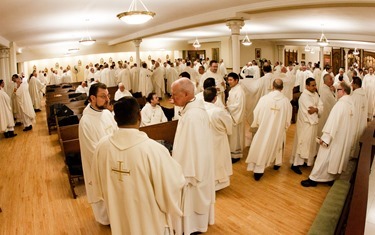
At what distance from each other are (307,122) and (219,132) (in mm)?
1948

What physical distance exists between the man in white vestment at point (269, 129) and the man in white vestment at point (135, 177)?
134 inches

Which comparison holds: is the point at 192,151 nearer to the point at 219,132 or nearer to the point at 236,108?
the point at 219,132

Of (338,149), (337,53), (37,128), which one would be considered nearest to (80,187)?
(338,149)

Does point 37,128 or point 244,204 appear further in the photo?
point 37,128

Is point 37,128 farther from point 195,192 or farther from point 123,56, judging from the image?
point 123,56

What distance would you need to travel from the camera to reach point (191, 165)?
364 centimetres

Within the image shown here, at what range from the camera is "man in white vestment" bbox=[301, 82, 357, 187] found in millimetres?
5207

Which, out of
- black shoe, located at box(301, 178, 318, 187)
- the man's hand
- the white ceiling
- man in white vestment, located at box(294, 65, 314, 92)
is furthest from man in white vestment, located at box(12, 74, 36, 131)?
man in white vestment, located at box(294, 65, 314, 92)

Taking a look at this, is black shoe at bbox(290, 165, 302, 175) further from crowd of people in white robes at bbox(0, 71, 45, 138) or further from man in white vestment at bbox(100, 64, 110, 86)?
→ man in white vestment at bbox(100, 64, 110, 86)

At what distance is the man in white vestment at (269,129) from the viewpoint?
5727 mm

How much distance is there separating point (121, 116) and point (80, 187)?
3925 millimetres

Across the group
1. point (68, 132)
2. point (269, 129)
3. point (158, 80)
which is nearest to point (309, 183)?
point (269, 129)

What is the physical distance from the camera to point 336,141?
17.5 feet

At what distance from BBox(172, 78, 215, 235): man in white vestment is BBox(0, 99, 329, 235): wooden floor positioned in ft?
1.90
